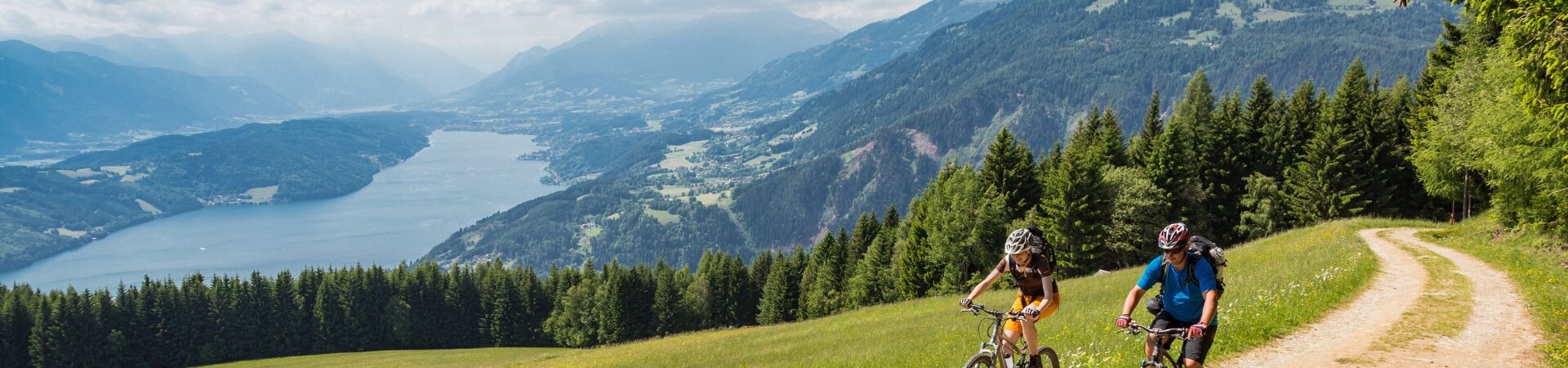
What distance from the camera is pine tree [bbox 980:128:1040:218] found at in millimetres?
51531

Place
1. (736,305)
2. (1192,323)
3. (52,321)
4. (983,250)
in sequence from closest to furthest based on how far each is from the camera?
1. (1192,323)
2. (983,250)
3. (52,321)
4. (736,305)

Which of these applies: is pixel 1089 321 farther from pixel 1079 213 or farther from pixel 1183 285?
pixel 1079 213

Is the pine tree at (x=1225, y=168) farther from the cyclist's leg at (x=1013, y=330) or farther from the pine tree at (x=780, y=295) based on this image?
the cyclist's leg at (x=1013, y=330)

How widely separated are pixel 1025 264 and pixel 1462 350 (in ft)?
34.5

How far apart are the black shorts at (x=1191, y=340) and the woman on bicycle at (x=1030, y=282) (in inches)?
52.9

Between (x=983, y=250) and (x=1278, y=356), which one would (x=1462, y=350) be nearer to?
(x=1278, y=356)

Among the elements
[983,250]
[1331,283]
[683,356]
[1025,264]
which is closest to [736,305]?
[983,250]

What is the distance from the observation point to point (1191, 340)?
898 centimetres

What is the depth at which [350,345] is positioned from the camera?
96812mm

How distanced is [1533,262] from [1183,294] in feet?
77.5

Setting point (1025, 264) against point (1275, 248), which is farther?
point (1275, 248)

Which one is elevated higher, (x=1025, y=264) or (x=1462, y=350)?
(x=1025, y=264)

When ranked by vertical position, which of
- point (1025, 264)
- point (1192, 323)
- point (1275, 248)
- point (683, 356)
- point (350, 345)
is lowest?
point (350, 345)

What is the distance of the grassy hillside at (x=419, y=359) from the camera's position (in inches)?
2388
